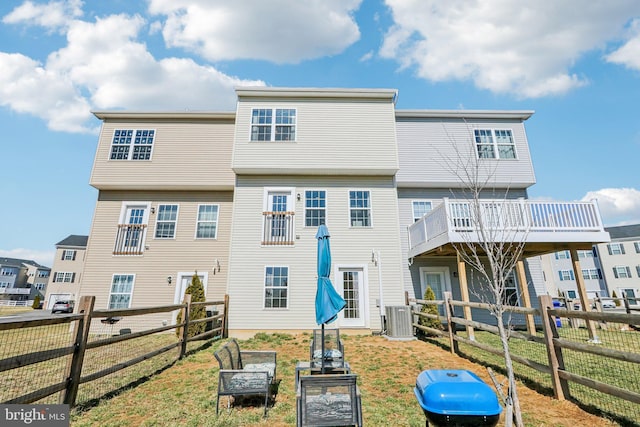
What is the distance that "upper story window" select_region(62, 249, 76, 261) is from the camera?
37.9 metres

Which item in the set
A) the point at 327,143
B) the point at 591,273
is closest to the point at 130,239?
the point at 327,143

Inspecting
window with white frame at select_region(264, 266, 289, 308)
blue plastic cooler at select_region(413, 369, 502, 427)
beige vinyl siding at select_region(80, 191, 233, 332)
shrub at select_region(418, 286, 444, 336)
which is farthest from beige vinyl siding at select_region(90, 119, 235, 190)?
Answer: blue plastic cooler at select_region(413, 369, 502, 427)

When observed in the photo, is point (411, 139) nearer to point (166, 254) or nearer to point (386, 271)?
point (386, 271)

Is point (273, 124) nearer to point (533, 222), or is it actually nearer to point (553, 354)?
point (533, 222)

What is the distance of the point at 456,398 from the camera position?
2492 mm

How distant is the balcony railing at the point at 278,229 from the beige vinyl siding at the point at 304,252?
21cm

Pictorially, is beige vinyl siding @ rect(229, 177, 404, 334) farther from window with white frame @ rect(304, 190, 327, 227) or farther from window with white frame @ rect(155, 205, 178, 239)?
window with white frame @ rect(155, 205, 178, 239)

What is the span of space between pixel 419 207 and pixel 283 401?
35.6 ft

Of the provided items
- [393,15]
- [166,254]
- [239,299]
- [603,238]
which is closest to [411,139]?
[393,15]

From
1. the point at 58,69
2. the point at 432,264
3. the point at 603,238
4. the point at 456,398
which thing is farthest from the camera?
the point at 432,264

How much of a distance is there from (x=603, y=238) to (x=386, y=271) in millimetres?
7154

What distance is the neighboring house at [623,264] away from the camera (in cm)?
3216

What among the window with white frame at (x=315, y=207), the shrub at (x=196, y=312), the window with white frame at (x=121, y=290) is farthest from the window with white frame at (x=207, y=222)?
the window with white frame at (x=315, y=207)

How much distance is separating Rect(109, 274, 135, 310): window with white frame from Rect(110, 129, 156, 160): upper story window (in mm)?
5452
